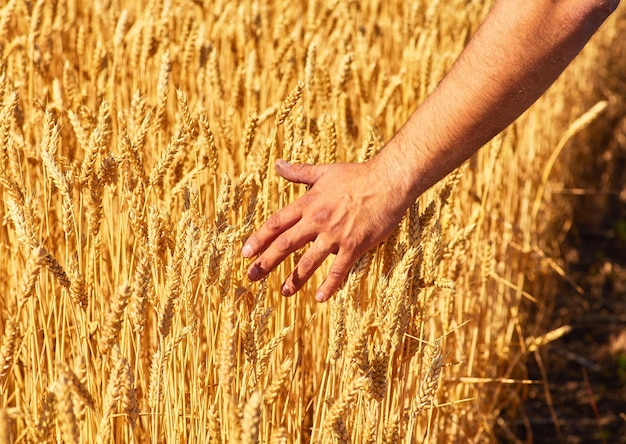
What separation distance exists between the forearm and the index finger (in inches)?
6.2

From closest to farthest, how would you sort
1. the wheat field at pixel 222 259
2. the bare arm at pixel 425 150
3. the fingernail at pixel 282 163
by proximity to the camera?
the wheat field at pixel 222 259
the bare arm at pixel 425 150
the fingernail at pixel 282 163

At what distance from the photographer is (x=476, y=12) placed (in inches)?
Result: 116

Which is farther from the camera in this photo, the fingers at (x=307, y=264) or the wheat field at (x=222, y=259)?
the fingers at (x=307, y=264)

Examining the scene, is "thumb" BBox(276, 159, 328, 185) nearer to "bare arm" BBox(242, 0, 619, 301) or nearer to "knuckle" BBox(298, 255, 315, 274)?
"bare arm" BBox(242, 0, 619, 301)

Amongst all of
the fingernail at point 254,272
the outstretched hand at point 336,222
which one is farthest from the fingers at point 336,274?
the fingernail at point 254,272

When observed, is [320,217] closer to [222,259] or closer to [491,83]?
[222,259]

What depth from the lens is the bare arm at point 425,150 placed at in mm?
1134

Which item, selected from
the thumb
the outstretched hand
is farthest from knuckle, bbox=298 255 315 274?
the thumb

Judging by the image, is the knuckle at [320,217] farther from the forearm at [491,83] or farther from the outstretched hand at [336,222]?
the forearm at [491,83]

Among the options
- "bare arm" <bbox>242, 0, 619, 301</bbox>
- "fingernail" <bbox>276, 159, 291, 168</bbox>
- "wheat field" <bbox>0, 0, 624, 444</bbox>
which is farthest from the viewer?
"fingernail" <bbox>276, 159, 291, 168</bbox>

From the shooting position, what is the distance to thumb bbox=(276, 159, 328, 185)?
1.23 m

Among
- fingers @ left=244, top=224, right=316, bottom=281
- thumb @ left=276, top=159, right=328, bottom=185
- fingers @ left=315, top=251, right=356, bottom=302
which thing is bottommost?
fingers @ left=315, top=251, right=356, bottom=302

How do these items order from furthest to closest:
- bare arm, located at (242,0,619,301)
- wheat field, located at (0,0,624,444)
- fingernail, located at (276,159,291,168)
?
fingernail, located at (276,159,291,168) < bare arm, located at (242,0,619,301) < wheat field, located at (0,0,624,444)

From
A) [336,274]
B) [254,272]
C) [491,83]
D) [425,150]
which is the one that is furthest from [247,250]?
[491,83]
